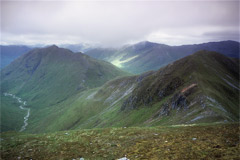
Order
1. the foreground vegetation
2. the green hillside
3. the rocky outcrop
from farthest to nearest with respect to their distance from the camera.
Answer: the rocky outcrop → the green hillside → the foreground vegetation

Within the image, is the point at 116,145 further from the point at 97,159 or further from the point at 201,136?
the point at 201,136

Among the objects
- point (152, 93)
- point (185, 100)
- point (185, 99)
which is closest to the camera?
point (185, 100)

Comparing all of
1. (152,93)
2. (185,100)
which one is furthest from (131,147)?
(152,93)

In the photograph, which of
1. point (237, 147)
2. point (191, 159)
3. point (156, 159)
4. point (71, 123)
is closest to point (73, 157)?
point (156, 159)

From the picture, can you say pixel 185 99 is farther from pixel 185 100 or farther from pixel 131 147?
pixel 131 147

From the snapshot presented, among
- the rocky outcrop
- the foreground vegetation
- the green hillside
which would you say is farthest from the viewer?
the rocky outcrop

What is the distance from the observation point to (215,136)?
18.7 meters

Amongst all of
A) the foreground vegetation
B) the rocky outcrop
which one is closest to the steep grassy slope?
the rocky outcrop

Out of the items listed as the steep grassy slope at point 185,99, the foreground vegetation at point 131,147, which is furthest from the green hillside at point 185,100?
the foreground vegetation at point 131,147

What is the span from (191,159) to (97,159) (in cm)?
1011

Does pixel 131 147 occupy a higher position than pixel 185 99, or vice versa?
pixel 131 147

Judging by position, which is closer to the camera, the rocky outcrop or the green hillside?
the green hillside

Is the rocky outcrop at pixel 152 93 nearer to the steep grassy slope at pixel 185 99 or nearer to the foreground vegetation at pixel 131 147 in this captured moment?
the steep grassy slope at pixel 185 99

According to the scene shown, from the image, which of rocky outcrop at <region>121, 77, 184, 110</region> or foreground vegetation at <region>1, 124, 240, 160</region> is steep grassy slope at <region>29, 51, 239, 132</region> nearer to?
rocky outcrop at <region>121, 77, 184, 110</region>
